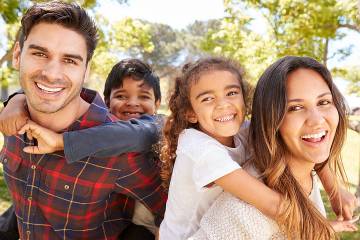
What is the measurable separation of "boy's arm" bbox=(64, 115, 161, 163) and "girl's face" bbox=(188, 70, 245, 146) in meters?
0.32

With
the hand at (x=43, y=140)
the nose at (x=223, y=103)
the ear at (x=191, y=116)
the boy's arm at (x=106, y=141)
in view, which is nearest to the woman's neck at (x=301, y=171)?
the nose at (x=223, y=103)

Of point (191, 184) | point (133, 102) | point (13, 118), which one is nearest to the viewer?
point (191, 184)

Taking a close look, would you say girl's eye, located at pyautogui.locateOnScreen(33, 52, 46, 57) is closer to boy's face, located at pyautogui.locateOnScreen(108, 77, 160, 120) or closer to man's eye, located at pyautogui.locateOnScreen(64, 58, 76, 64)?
man's eye, located at pyautogui.locateOnScreen(64, 58, 76, 64)

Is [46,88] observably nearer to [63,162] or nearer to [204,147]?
[63,162]

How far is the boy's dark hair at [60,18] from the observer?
202 centimetres

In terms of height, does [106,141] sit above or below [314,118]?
below

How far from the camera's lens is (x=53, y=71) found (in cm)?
199

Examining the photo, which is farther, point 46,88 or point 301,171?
point 46,88

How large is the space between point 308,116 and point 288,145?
0.16 metres

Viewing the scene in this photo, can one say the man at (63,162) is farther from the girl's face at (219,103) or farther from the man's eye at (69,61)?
the girl's face at (219,103)

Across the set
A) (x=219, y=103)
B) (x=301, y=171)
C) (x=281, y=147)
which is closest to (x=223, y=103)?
(x=219, y=103)

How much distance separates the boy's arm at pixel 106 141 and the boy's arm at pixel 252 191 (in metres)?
0.52

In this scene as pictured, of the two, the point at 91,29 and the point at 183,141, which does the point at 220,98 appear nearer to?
the point at 183,141

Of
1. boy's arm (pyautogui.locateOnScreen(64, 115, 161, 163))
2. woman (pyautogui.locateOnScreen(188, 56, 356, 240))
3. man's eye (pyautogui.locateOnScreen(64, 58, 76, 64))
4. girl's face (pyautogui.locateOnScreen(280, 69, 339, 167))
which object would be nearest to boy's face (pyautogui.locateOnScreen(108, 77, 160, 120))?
boy's arm (pyautogui.locateOnScreen(64, 115, 161, 163))
